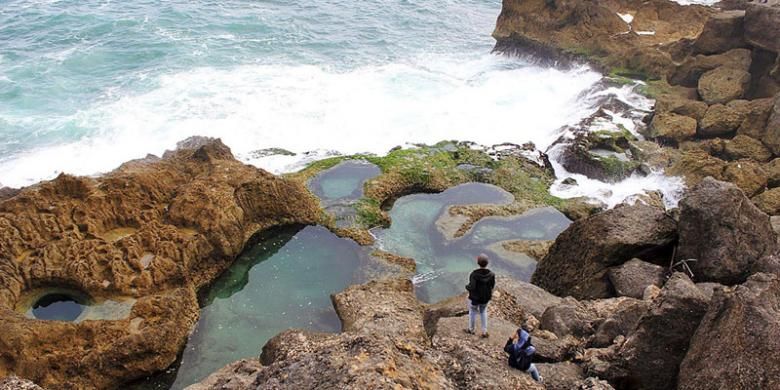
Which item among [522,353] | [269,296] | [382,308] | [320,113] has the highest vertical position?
[522,353]

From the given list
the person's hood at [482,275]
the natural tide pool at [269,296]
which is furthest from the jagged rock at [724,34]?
the person's hood at [482,275]

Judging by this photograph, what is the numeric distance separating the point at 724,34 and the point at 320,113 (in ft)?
78.1

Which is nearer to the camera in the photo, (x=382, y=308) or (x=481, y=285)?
(x=481, y=285)

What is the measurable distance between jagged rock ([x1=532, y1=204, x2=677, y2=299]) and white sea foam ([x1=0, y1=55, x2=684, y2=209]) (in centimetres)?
856

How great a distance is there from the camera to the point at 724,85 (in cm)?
3148


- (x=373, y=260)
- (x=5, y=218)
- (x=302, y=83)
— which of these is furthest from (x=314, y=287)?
(x=302, y=83)

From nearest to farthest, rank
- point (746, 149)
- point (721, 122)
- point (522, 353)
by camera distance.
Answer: point (522, 353) < point (746, 149) < point (721, 122)

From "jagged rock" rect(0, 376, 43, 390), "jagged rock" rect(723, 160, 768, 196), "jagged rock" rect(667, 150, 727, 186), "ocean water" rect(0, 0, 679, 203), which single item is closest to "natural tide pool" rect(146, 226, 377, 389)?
"jagged rock" rect(0, 376, 43, 390)

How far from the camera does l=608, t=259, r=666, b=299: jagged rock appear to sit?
53.6 ft

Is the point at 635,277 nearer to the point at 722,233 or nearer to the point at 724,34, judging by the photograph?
the point at 722,233

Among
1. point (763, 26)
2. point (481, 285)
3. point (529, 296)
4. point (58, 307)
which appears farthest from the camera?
point (763, 26)

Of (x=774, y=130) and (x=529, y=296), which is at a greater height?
(x=774, y=130)

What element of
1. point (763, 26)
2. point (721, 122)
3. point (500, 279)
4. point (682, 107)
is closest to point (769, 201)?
point (721, 122)

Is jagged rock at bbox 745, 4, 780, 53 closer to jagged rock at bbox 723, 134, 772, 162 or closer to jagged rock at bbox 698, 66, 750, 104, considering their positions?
jagged rock at bbox 698, 66, 750, 104
